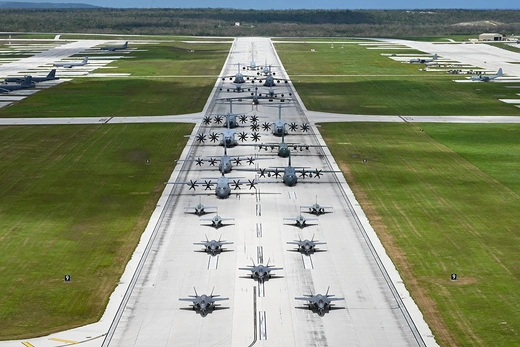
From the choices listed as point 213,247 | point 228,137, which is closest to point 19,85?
point 228,137

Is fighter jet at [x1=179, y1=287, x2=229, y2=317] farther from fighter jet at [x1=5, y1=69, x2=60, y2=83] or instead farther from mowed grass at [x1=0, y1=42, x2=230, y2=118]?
fighter jet at [x1=5, y1=69, x2=60, y2=83]

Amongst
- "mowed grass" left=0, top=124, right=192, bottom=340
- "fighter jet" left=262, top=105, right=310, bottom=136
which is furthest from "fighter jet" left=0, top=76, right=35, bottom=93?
"fighter jet" left=262, top=105, right=310, bottom=136

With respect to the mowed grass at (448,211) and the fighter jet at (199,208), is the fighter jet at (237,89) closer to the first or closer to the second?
the mowed grass at (448,211)

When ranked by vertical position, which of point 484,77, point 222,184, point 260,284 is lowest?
point 484,77

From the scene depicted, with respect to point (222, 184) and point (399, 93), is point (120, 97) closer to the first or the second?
point (399, 93)

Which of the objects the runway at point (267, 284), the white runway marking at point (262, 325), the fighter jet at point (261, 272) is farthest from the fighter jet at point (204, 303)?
the fighter jet at point (261, 272)

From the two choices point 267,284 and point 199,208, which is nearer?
point 267,284

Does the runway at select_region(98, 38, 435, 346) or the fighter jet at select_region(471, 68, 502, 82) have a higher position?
the runway at select_region(98, 38, 435, 346)
